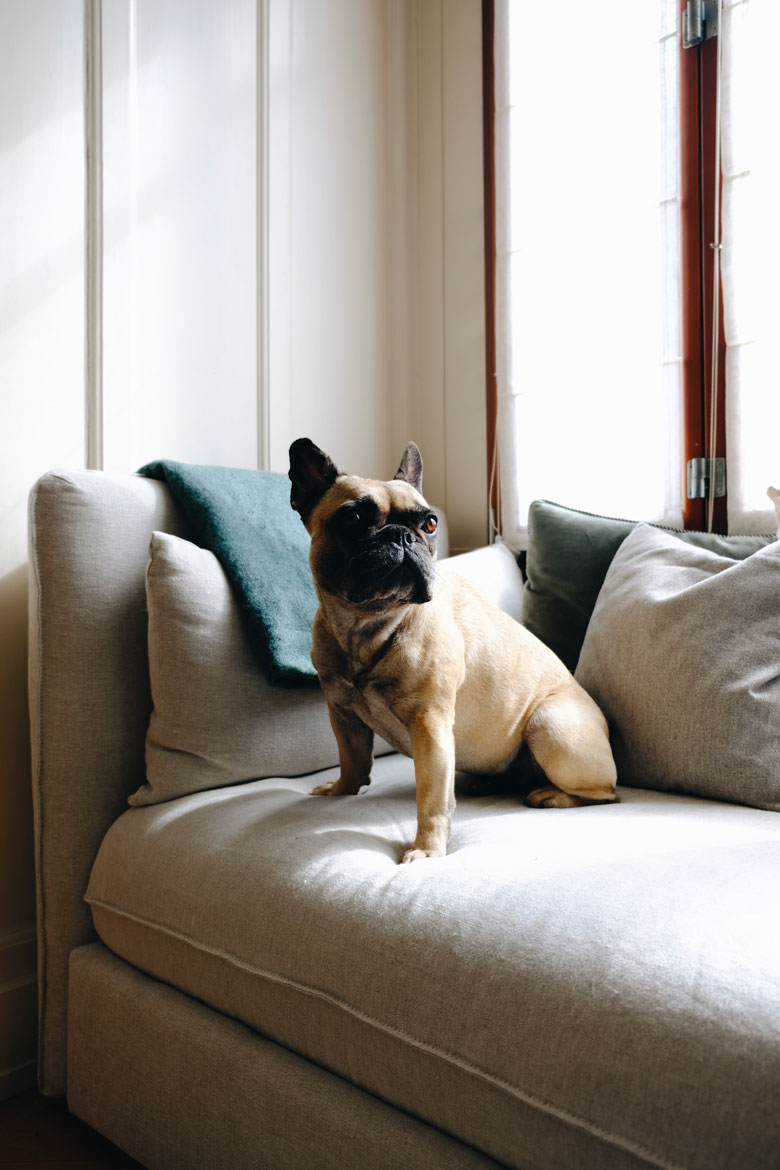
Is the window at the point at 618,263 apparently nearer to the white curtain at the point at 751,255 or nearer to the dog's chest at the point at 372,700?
the white curtain at the point at 751,255

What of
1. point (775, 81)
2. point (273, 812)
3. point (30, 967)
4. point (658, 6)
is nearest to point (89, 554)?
point (273, 812)

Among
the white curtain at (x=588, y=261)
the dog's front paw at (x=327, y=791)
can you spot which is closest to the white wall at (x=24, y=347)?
the dog's front paw at (x=327, y=791)

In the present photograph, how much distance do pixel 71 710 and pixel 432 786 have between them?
0.68 metres

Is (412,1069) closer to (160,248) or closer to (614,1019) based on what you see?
(614,1019)

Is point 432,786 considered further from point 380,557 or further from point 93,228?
point 93,228

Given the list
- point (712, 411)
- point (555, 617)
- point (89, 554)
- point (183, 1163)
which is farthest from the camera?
point (712, 411)

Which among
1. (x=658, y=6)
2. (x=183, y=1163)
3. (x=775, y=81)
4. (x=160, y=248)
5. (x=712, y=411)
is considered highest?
(x=658, y=6)

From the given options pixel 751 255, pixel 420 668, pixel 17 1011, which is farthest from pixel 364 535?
pixel 751 255

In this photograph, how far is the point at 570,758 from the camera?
1388 mm

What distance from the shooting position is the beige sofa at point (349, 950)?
74cm

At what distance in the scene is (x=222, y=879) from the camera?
1.18 m

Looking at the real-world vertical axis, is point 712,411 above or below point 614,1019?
above

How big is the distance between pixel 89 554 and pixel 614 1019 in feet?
3.80

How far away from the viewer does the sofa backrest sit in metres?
1.45
